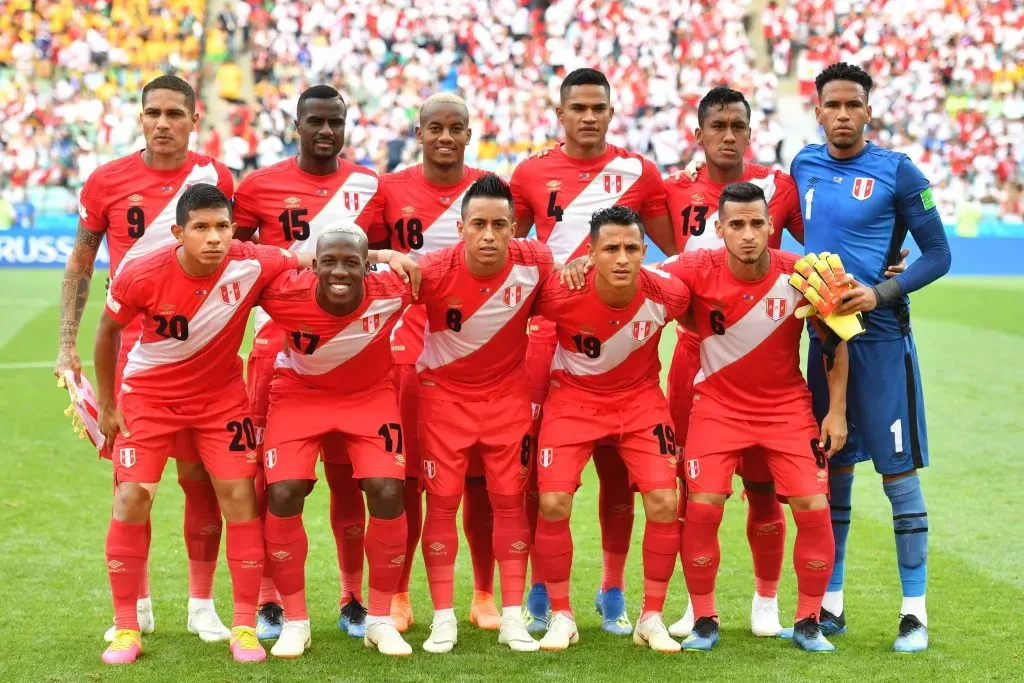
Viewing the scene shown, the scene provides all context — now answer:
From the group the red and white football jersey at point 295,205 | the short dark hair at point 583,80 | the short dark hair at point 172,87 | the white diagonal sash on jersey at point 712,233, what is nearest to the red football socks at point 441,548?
the red and white football jersey at point 295,205

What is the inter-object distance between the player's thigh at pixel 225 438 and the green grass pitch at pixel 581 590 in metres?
0.85

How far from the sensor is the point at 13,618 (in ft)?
20.5

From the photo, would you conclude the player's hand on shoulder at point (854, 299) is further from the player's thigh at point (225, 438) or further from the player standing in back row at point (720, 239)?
the player's thigh at point (225, 438)

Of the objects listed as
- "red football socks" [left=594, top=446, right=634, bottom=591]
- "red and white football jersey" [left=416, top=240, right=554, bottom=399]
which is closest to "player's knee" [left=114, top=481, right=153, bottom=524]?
"red and white football jersey" [left=416, top=240, right=554, bottom=399]

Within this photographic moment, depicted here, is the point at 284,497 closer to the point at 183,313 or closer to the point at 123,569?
the point at 123,569

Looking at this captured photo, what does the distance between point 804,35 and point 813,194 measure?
85.6 ft

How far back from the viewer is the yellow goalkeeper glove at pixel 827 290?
18.7 ft

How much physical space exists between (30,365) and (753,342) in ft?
35.7

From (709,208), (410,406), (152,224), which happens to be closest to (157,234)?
(152,224)

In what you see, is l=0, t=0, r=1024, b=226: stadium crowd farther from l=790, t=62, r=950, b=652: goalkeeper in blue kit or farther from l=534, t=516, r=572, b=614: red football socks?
l=534, t=516, r=572, b=614: red football socks

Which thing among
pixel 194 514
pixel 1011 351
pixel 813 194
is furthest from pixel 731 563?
pixel 1011 351

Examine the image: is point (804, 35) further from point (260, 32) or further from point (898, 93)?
point (260, 32)

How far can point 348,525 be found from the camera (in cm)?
636

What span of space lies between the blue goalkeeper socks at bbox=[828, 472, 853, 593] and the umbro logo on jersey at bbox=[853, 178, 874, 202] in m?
1.34
